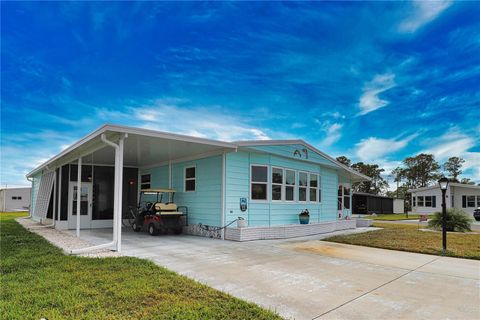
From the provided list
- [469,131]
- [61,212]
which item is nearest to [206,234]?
[61,212]

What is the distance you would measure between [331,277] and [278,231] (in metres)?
5.21

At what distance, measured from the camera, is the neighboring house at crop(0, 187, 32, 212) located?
115ft

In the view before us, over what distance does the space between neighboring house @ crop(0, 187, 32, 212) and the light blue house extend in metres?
25.9

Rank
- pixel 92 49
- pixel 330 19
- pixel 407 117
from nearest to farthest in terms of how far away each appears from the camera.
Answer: pixel 330 19
pixel 92 49
pixel 407 117

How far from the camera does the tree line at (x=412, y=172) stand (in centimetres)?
4706

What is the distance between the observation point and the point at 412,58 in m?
11.0

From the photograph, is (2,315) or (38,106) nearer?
(2,315)

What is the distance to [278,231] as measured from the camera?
415 inches

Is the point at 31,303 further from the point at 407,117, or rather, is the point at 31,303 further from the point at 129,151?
the point at 407,117

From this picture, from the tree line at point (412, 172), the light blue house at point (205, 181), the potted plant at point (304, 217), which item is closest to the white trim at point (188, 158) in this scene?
the light blue house at point (205, 181)

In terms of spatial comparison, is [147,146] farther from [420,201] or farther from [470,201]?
[420,201]

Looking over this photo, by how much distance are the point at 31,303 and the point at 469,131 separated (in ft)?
69.5

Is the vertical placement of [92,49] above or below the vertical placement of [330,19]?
below

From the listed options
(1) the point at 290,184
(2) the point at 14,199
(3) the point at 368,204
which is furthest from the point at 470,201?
(2) the point at 14,199
